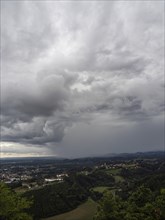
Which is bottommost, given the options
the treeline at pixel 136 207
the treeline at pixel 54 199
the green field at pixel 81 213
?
the green field at pixel 81 213

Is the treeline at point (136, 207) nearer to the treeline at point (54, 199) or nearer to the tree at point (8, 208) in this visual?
the tree at point (8, 208)

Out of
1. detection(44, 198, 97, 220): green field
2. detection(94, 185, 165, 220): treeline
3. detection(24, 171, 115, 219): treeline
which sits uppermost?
detection(94, 185, 165, 220): treeline

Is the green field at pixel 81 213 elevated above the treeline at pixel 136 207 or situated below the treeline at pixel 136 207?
below

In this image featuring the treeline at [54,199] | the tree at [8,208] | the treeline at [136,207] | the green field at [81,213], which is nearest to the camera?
the treeline at [136,207]

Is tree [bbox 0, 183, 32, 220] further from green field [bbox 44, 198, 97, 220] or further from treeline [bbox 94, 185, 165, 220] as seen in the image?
green field [bbox 44, 198, 97, 220]

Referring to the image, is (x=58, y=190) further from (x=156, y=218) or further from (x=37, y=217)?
(x=156, y=218)

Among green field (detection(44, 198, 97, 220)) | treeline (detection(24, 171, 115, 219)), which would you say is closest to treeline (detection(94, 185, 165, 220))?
green field (detection(44, 198, 97, 220))

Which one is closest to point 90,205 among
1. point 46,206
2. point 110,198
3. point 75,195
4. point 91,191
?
point 75,195

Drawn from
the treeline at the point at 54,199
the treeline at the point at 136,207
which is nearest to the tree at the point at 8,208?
the treeline at the point at 136,207

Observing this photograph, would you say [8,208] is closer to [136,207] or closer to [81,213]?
[136,207]

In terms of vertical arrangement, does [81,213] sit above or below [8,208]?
below

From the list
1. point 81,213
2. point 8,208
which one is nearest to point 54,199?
point 81,213
